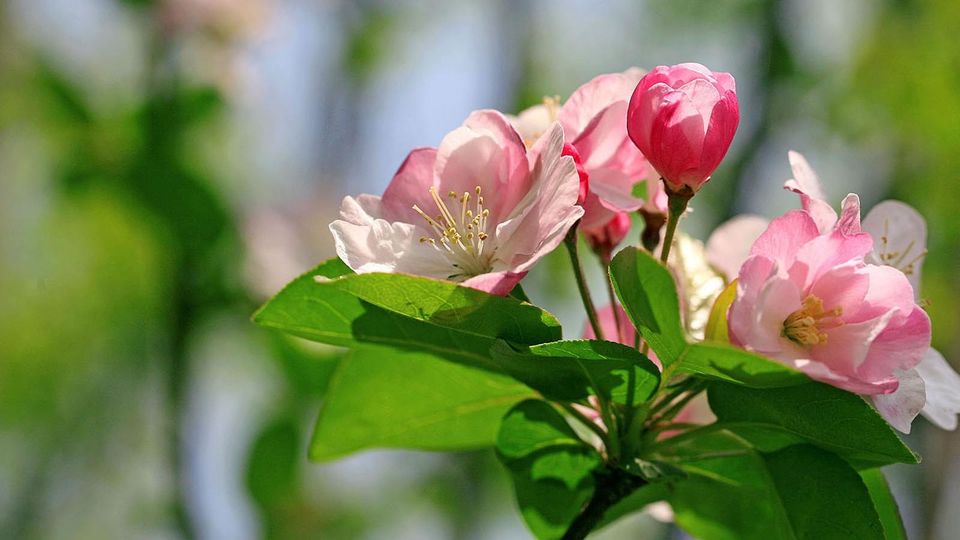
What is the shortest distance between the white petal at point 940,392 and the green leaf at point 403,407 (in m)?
0.49

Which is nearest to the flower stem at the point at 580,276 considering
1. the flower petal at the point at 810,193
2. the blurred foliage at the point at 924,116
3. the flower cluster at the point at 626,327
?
the flower cluster at the point at 626,327

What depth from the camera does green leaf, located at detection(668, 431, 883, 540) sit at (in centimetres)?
111

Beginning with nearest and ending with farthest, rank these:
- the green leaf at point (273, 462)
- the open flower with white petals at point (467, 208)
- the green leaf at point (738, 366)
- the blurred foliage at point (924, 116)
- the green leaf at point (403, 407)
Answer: the green leaf at point (738, 366) < the open flower with white petals at point (467, 208) < the green leaf at point (403, 407) < the green leaf at point (273, 462) < the blurred foliage at point (924, 116)

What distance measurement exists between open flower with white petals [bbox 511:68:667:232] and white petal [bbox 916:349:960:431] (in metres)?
0.40

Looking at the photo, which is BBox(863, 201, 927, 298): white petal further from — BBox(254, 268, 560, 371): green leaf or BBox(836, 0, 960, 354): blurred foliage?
BBox(836, 0, 960, 354): blurred foliage

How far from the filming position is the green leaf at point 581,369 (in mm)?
1017

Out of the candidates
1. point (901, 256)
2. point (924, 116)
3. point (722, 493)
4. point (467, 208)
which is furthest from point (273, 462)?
point (924, 116)

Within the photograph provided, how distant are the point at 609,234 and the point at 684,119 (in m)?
0.28

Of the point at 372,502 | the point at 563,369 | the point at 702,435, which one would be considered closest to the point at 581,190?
the point at 563,369

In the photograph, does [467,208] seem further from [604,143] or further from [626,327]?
[626,327]

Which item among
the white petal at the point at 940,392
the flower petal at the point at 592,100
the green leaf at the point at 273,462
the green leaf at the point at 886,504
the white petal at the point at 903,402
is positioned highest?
the flower petal at the point at 592,100

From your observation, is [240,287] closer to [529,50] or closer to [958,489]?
[529,50]

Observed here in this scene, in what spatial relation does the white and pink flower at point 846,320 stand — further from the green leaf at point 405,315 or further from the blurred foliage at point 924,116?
the blurred foliage at point 924,116

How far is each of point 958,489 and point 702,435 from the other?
5.74 m
